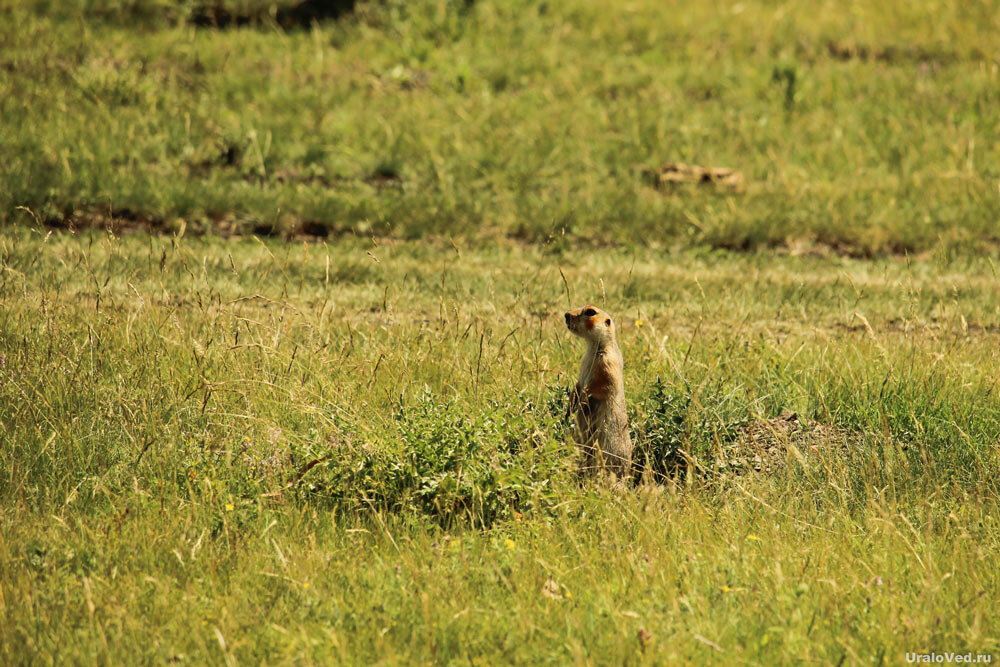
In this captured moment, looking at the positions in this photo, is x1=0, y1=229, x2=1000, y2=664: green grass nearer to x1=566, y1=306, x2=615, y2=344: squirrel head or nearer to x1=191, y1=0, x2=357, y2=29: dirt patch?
x1=566, y1=306, x2=615, y2=344: squirrel head

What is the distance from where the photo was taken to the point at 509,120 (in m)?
11.9

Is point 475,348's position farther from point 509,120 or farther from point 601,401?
point 509,120

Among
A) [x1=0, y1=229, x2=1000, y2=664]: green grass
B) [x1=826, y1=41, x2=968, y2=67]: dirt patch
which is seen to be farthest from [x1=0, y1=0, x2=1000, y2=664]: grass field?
[x1=826, y1=41, x2=968, y2=67]: dirt patch

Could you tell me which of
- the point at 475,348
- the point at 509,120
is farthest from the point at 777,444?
the point at 509,120

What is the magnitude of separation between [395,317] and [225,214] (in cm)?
369

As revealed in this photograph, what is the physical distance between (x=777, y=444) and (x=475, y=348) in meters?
2.01

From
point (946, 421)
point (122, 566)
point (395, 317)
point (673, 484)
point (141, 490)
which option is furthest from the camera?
point (395, 317)

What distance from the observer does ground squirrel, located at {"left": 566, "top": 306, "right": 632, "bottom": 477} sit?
16.0ft

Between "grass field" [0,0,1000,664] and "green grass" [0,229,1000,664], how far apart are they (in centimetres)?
2

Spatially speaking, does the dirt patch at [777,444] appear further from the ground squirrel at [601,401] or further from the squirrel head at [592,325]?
the squirrel head at [592,325]

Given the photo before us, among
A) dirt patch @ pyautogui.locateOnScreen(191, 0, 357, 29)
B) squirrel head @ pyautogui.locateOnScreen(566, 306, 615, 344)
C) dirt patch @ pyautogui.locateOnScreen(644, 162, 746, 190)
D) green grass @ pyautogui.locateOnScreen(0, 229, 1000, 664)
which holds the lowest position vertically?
green grass @ pyautogui.locateOnScreen(0, 229, 1000, 664)

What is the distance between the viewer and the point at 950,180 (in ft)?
36.5

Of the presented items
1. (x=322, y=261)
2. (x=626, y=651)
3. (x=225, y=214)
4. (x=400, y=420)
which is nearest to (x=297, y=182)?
(x=225, y=214)

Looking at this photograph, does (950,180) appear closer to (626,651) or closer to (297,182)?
(297,182)
